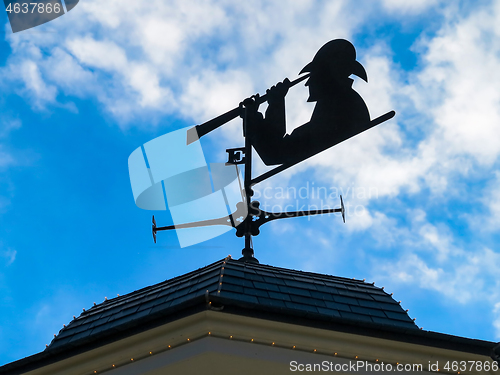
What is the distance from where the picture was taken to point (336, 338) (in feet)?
14.7

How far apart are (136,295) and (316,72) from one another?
3739mm

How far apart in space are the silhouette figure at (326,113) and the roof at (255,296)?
1846 millimetres

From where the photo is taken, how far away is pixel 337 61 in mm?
6812

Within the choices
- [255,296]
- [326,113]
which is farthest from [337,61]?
[255,296]

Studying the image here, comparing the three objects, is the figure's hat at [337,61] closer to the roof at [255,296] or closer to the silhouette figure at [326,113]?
the silhouette figure at [326,113]

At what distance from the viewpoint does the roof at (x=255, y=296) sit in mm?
4934

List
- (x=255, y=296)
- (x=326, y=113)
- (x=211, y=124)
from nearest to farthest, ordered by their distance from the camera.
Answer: (x=255, y=296) < (x=326, y=113) < (x=211, y=124)

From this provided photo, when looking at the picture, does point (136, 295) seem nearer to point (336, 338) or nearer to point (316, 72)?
point (336, 338)

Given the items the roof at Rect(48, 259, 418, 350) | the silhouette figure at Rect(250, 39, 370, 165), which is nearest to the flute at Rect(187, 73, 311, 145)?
the silhouette figure at Rect(250, 39, 370, 165)

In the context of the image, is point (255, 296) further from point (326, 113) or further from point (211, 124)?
point (211, 124)

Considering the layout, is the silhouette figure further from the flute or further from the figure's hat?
the flute

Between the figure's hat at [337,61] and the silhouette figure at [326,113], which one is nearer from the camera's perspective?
the silhouette figure at [326,113]

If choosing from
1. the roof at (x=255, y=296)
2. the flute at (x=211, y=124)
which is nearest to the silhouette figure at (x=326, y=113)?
the flute at (x=211, y=124)

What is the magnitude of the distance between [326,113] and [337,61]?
0.73 meters
